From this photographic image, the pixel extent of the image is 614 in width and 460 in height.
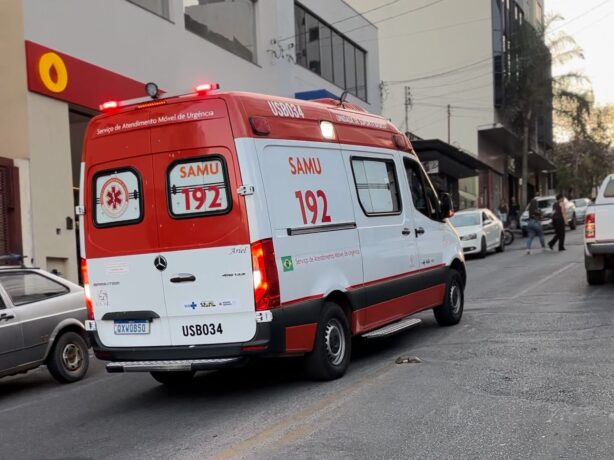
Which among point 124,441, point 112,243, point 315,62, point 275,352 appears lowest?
point 124,441

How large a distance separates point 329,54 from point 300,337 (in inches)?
806

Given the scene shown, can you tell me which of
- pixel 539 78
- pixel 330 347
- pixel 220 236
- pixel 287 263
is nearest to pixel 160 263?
pixel 220 236

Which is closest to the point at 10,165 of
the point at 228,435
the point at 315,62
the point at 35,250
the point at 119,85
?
the point at 35,250

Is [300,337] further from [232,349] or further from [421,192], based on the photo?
[421,192]

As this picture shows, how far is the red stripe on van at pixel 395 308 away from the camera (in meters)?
7.22

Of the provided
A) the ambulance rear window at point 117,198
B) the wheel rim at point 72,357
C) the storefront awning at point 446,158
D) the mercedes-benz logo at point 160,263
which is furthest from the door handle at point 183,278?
the storefront awning at point 446,158

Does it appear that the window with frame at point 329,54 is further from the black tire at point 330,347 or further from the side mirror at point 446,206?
the black tire at point 330,347

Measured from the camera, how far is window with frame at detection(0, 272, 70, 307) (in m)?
7.90

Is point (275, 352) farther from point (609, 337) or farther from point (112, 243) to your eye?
point (609, 337)

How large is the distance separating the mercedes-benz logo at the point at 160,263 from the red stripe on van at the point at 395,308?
2.03 metres

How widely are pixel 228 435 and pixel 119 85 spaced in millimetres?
11467

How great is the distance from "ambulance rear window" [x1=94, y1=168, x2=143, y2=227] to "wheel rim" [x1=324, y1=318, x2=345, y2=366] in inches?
81.0

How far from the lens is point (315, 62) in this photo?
24141 mm

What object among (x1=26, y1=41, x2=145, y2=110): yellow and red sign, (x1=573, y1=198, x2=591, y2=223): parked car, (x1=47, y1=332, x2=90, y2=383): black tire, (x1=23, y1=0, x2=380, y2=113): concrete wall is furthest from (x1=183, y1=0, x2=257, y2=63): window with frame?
(x1=573, y1=198, x2=591, y2=223): parked car
